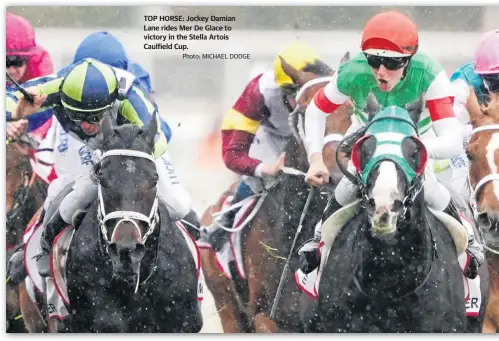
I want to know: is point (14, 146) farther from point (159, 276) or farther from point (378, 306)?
point (378, 306)

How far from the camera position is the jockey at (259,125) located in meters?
8.02

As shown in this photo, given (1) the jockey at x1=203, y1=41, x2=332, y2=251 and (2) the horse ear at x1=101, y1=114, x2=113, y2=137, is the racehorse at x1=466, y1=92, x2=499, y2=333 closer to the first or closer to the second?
(1) the jockey at x1=203, y1=41, x2=332, y2=251

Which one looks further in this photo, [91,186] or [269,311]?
[269,311]

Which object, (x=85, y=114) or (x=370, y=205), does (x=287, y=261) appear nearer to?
(x=85, y=114)

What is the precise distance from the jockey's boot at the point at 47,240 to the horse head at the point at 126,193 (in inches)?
25.6

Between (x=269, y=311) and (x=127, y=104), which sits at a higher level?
(x=127, y=104)

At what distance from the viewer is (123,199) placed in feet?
20.3

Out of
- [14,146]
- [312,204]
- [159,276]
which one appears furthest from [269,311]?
[14,146]

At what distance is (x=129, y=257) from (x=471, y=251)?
167 cm

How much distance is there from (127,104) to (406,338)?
1792 mm

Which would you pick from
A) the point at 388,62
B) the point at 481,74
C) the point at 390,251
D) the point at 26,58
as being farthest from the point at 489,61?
the point at 26,58

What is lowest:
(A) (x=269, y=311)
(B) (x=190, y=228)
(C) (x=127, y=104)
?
(A) (x=269, y=311)

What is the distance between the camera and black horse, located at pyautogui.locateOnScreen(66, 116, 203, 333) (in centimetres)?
617

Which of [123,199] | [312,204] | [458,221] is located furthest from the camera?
[312,204]
